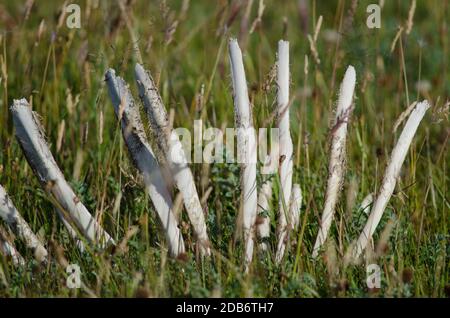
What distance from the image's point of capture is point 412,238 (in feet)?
7.57

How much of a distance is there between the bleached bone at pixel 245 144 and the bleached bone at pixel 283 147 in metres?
0.08

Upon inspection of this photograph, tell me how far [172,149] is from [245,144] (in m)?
0.20

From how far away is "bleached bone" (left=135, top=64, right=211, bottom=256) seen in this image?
2.04 meters

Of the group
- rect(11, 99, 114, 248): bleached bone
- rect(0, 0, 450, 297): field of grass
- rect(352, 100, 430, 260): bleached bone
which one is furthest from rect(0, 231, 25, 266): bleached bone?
rect(352, 100, 430, 260): bleached bone

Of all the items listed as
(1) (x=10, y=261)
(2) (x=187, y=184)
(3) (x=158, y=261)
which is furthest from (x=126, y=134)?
(1) (x=10, y=261)

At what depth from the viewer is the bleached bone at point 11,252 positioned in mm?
2167

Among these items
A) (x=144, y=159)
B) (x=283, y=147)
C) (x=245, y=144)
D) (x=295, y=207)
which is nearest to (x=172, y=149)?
(x=144, y=159)

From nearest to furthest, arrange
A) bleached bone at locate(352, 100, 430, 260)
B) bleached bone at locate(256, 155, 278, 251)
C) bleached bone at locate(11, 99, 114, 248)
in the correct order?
bleached bone at locate(11, 99, 114, 248), bleached bone at locate(352, 100, 430, 260), bleached bone at locate(256, 155, 278, 251)

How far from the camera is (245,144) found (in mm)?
2135

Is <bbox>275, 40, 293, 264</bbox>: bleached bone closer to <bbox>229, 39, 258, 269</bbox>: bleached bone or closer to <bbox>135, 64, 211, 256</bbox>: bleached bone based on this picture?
<bbox>229, 39, 258, 269</bbox>: bleached bone

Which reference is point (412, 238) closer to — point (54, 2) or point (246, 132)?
point (246, 132)

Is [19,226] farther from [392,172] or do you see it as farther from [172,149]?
[392,172]

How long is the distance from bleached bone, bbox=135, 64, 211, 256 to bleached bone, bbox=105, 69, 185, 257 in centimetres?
4

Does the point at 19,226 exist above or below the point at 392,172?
below
